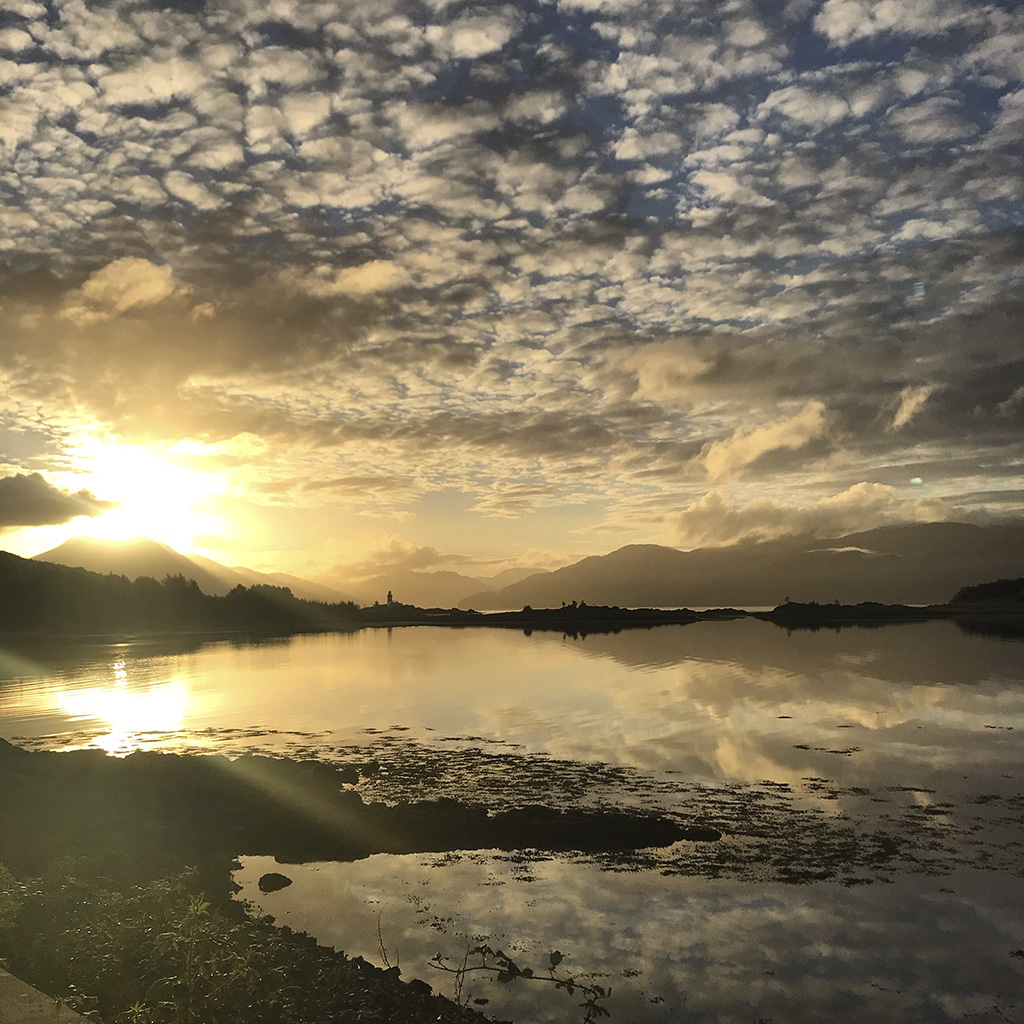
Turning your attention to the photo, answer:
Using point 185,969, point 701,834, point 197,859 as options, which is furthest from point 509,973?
point 197,859

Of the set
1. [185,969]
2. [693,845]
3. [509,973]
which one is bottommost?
[693,845]

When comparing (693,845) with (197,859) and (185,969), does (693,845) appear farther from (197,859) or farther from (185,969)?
(197,859)

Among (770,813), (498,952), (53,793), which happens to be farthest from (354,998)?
(53,793)

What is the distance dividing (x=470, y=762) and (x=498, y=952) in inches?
712

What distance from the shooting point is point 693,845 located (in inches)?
818

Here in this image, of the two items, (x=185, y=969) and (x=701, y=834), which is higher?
Result: (x=185, y=969)

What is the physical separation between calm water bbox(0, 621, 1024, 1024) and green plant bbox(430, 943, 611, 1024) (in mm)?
259

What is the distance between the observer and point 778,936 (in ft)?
49.5

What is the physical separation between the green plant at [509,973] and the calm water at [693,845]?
26 cm

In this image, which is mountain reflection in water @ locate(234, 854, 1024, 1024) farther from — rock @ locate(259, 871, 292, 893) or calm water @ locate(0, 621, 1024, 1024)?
rock @ locate(259, 871, 292, 893)

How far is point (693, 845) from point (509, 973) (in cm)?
894

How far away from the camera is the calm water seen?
13625mm

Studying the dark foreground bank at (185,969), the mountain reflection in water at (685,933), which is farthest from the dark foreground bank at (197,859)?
the mountain reflection in water at (685,933)

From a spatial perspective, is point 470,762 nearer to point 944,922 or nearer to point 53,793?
point 53,793
